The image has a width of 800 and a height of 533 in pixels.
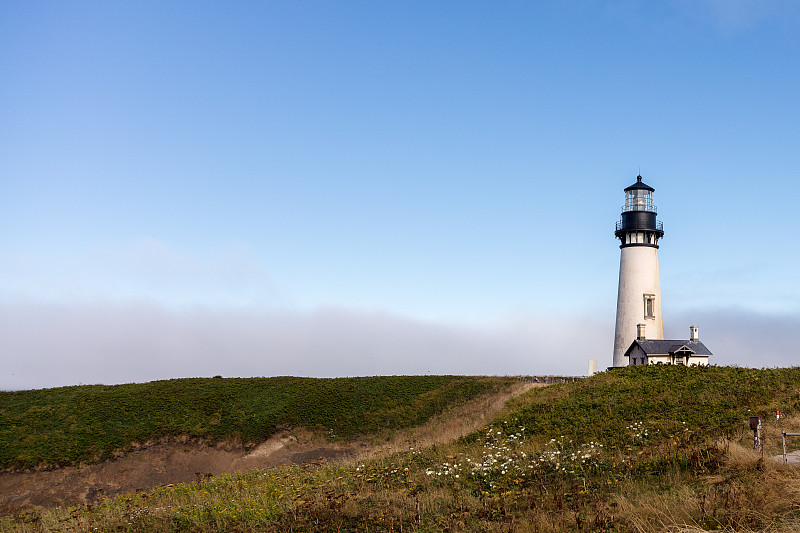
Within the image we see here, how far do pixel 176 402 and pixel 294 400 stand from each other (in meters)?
7.73

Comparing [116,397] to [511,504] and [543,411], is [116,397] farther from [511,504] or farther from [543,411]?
[511,504]

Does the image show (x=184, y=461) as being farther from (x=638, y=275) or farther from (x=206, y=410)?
(x=638, y=275)

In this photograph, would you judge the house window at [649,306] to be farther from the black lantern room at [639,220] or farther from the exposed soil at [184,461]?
the exposed soil at [184,461]

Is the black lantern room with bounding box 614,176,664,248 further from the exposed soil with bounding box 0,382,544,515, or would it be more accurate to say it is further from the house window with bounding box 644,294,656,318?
the exposed soil with bounding box 0,382,544,515

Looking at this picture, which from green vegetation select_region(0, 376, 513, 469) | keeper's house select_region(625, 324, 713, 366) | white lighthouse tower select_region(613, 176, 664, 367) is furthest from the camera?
white lighthouse tower select_region(613, 176, 664, 367)

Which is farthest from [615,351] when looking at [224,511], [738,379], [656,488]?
[224,511]

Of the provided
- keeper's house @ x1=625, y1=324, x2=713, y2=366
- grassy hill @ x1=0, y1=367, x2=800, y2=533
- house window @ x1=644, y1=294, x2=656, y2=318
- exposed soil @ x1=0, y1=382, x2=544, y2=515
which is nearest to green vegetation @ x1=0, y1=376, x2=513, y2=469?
exposed soil @ x1=0, y1=382, x2=544, y2=515

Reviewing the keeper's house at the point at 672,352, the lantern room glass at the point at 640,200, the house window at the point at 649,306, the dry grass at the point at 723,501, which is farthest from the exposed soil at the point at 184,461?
the lantern room glass at the point at 640,200

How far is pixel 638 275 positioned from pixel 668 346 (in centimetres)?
583

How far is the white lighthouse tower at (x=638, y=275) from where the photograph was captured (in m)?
45.8

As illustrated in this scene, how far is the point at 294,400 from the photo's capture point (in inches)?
1612

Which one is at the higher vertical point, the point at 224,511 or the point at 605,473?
the point at 605,473

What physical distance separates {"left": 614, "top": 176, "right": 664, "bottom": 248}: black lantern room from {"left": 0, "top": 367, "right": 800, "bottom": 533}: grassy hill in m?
21.2

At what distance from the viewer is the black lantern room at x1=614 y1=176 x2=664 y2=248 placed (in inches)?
1822
